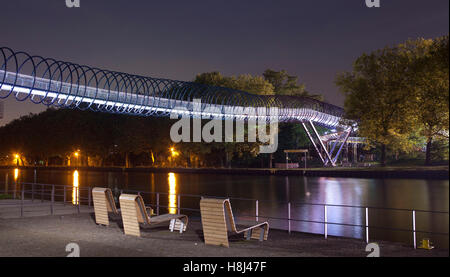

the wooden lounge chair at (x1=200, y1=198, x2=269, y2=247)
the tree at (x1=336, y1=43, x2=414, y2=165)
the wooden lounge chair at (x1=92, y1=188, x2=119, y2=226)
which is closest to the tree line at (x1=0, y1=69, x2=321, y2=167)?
the tree at (x1=336, y1=43, x2=414, y2=165)

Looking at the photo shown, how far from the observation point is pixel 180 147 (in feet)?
242

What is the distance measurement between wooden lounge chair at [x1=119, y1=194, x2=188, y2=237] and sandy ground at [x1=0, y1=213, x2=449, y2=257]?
0.25 metres

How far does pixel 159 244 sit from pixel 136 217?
110cm

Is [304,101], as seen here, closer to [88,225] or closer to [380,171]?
[380,171]

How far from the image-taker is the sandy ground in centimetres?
948

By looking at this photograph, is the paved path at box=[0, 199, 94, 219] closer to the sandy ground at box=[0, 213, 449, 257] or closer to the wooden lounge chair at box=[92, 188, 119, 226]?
the sandy ground at box=[0, 213, 449, 257]

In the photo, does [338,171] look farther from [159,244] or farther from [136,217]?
[159,244]

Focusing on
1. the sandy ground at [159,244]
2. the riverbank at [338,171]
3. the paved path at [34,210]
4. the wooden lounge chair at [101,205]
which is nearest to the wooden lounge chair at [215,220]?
the sandy ground at [159,244]

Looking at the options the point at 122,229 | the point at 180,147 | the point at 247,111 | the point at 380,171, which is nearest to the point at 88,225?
the point at 122,229

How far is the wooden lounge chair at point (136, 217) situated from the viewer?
36.3 ft

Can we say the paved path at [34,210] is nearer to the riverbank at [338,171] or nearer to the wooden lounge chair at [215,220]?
the wooden lounge chair at [215,220]

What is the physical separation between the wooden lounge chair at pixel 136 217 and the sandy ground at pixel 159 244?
25 cm

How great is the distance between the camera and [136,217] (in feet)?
36.6

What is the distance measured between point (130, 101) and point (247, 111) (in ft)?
70.7
